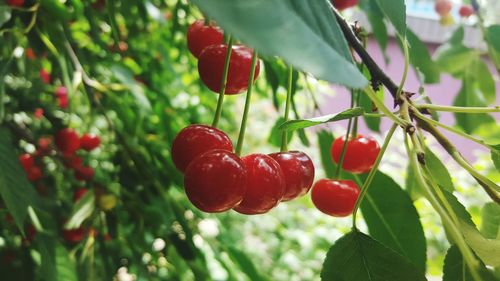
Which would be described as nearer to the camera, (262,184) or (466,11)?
(262,184)

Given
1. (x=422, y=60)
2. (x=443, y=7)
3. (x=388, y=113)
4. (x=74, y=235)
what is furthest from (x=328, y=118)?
(x=443, y=7)

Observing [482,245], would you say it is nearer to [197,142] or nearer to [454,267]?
[454,267]

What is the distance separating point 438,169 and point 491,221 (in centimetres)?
6

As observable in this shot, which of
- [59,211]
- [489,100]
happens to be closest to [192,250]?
[59,211]

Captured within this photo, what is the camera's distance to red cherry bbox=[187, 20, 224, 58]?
51 cm

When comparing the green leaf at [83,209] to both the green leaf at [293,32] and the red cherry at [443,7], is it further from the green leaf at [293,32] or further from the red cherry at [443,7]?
the red cherry at [443,7]

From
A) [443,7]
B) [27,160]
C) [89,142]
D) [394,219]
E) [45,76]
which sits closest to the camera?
[394,219]

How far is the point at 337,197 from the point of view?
19.9 inches

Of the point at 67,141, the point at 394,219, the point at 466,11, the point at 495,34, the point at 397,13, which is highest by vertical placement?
the point at 397,13

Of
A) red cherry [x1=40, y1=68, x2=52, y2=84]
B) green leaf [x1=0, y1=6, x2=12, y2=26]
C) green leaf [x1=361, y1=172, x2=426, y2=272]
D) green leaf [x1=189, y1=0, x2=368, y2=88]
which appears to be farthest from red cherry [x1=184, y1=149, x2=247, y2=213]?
red cherry [x1=40, y1=68, x2=52, y2=84]

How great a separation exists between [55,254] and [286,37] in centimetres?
57

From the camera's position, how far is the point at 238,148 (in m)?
0.40

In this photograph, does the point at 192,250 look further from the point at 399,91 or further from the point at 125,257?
the point at 399,91

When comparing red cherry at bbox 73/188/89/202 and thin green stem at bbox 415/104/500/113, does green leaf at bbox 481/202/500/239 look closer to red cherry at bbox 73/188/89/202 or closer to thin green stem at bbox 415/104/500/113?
thin green stem at bbox 415/104/500/113
